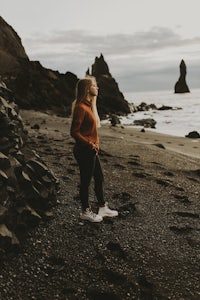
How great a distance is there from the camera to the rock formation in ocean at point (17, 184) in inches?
222

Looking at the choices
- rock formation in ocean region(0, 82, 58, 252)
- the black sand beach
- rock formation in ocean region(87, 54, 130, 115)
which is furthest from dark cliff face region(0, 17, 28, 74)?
rock formation in ocean region(0, 82, 58, 252)

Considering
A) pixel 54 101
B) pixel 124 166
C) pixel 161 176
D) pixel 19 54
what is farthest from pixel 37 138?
pixel 19 54

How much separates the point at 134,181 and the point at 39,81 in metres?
30.3

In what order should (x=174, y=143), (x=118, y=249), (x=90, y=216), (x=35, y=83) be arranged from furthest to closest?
(x=35, y=83) → (x=174, y=143) → (x=90, y=216) → (x=118, y=249)

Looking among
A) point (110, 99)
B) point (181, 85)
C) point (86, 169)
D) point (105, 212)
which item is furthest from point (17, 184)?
point (181, 85)

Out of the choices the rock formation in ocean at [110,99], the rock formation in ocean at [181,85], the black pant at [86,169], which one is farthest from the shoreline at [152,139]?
the rock formation in ocean at [181,85]

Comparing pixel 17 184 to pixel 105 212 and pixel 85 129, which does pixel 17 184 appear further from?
pixel 105 212

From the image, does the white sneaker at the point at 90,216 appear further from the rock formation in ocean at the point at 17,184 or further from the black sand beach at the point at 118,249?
the rock formation in ocean at the point at 17,184

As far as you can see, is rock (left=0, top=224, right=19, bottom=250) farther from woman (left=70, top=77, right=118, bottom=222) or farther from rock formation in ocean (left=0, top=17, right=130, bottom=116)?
rock formation in ocean (left=0, top=17, right=130, bottom=116)

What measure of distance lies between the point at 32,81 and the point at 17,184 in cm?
3201

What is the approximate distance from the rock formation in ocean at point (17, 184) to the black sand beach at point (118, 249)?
9.0 inches

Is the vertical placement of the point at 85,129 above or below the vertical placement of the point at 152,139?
above

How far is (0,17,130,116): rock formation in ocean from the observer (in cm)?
3519

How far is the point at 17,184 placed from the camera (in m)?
6.14
